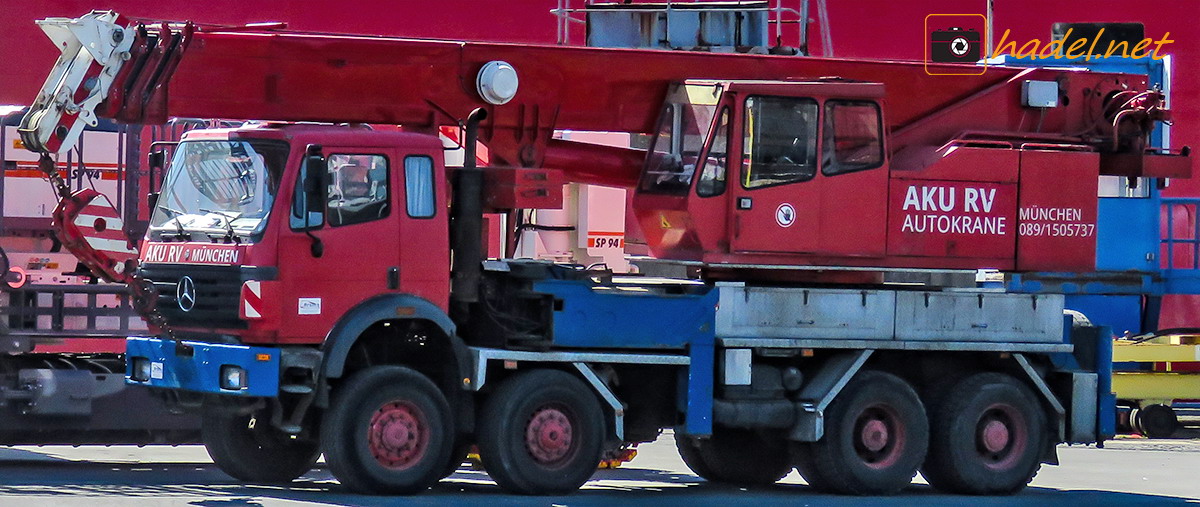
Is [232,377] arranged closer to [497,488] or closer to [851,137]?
[497,488]

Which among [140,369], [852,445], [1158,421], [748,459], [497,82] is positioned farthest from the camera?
[1158,421]

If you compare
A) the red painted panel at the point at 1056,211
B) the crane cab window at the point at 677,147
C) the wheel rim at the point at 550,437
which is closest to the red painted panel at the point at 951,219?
the red painted panel at the point at 1056,211

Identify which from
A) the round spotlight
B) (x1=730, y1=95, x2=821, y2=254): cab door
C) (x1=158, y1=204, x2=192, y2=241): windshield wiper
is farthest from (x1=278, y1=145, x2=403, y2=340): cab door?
(x1=730, y1=95, x2=821, y2=254): cab door

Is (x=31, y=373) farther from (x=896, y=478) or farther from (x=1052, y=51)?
(x=1052, y=51)

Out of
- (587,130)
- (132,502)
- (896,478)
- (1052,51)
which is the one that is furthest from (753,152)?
(1052,51)

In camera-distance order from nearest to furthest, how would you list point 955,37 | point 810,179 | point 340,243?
1. point 340,243
2. point 810,179
3. point 955,37

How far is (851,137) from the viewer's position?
51.6 ft

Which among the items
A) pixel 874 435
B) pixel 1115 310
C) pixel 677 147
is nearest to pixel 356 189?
pixel 677 147

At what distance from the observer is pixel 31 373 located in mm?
16828

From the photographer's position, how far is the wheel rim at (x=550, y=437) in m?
14.8

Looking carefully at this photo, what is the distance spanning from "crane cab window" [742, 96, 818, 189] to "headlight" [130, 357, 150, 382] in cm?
467

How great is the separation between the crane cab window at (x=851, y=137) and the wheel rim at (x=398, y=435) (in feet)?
12.3

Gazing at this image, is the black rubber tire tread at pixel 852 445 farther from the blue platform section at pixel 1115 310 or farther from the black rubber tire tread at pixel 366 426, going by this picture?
the blue platform section at pixel 1115 310

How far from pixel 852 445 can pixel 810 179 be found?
2.16 metres
